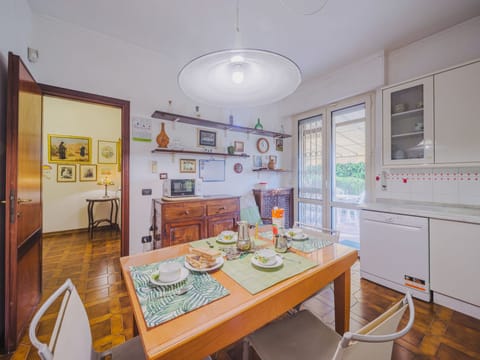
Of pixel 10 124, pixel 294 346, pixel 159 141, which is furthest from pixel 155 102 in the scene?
pixel 294 346

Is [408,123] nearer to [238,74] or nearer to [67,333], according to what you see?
[238,74]

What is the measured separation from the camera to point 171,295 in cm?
88

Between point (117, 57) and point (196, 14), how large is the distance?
118 cm

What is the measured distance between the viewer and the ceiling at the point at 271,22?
6.47 feet

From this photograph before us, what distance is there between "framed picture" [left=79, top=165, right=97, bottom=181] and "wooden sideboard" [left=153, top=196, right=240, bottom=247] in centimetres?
279

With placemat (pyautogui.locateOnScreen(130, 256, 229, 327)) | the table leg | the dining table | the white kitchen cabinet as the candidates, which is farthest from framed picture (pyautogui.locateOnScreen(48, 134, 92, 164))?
the white kitchen cabinet

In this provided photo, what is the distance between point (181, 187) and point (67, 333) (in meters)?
2.05

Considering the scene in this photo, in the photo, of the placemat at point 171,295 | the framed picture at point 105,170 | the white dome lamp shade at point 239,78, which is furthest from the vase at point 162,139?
the framed picture at point 105,170

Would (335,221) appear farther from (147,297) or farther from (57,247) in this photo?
(57,247)

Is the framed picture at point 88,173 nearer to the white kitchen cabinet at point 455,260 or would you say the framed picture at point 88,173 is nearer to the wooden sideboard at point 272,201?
the wooden sideboard at point 272,201

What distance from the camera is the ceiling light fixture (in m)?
1.07

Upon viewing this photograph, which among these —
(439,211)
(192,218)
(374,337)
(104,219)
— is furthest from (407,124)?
(104,219)

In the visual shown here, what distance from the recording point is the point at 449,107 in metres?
2.08

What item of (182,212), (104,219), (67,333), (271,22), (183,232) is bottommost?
(104,219)
